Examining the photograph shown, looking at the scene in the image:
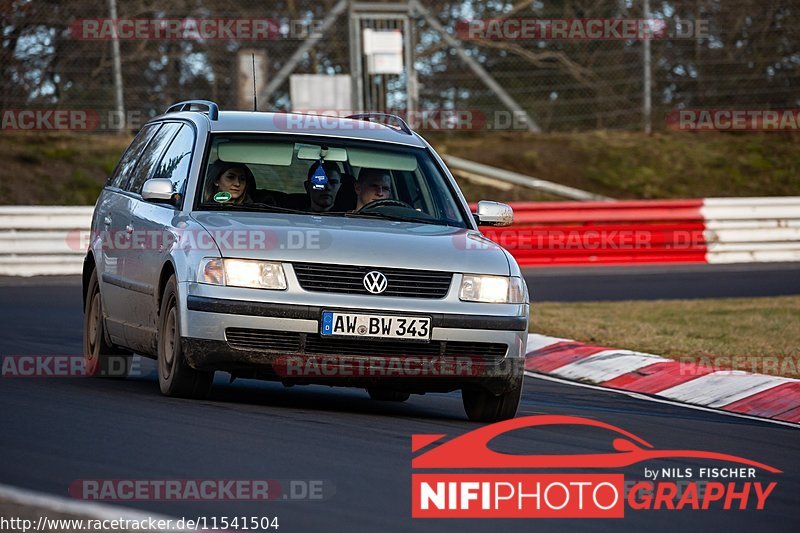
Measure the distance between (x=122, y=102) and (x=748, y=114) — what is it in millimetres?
9881

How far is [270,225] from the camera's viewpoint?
8148mm

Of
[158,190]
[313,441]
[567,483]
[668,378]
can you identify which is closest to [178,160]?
[158,190]

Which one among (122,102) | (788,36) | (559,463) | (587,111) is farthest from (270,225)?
(788,36)

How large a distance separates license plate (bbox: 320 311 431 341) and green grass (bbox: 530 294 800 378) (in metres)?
3.73

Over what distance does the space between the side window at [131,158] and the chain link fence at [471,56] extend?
398 inches

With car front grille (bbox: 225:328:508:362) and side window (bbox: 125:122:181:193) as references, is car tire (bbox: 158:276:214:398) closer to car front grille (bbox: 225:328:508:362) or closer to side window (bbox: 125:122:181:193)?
car front grille (bbox: 225:328:508:362)

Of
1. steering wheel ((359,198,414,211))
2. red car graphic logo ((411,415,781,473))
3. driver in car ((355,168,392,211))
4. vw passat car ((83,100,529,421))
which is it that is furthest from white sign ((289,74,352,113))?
red car graphic logo ((411,415,781,473))

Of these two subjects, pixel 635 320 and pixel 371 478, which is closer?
pixel 371 478

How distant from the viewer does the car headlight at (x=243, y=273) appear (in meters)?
7.77

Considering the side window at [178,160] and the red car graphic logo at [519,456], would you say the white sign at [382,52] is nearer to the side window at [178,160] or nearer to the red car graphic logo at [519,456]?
the side window at [178,160]

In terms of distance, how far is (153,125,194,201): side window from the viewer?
8.96 meters

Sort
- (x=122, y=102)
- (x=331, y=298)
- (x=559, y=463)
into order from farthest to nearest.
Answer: (x=122, y=102), (x=331, y=298), (x=559, y=463)

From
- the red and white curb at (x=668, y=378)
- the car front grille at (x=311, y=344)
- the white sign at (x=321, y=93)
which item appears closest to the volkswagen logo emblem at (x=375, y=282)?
the car front grille at (x=311, y=344)

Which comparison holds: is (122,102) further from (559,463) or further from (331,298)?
(559,463)
